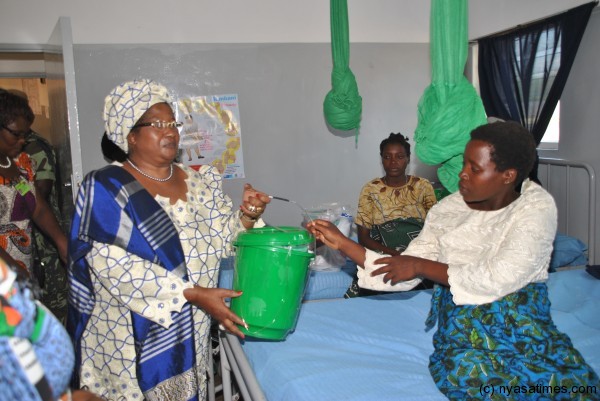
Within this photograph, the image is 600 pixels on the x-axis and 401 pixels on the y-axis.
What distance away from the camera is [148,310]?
1856 mm

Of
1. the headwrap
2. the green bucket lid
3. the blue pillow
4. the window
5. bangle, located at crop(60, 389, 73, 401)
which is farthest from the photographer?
the window

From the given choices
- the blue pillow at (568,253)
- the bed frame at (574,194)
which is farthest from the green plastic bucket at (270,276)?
the bed frame at (574,194)

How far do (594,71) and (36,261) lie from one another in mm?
4105

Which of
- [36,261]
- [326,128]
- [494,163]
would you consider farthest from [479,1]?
[36,261]

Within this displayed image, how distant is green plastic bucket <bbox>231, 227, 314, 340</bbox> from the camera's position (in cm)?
181

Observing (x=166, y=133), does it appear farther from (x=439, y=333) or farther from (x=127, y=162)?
(x=439, y=333)

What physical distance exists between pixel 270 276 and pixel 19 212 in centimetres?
187

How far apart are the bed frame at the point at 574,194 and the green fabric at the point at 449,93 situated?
1.76 m

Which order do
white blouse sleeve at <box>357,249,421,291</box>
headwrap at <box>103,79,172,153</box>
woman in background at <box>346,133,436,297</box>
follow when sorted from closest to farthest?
1. headwrap at <box>103,79,172,153</box>
2. white blouse sleeve at <box>357,249,421,291</box>
3. woman in background at <box>346,133,436,297</box>

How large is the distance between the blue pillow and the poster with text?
277 cm

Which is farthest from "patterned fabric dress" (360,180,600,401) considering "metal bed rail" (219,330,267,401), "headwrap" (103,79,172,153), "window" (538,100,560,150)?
"window" (538,100,560,150)

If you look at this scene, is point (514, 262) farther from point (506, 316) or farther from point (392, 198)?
point (392, 198)

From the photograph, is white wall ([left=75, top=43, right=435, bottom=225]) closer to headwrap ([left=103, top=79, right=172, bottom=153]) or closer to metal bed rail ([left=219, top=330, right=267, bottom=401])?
metal bed rail ([left=219, top=330, right=267, bottom=401])

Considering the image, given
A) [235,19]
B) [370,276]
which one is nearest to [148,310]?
[370,276]
